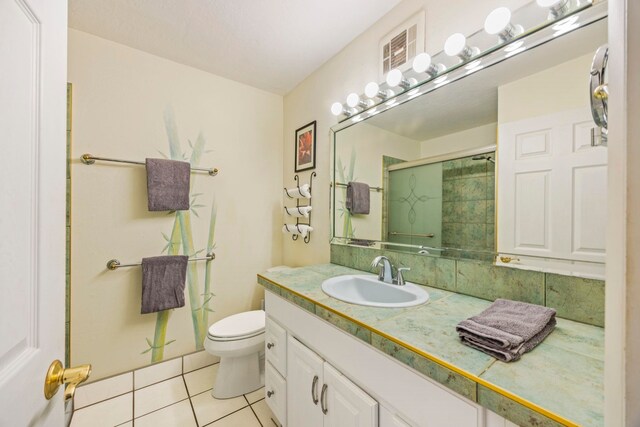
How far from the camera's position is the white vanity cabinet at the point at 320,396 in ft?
2.75

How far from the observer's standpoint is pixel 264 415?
1.53 meters

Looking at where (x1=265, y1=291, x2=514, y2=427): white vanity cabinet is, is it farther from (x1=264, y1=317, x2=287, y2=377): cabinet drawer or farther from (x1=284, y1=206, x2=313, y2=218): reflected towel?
(x1=284, y1=206, x2=313, y2=218): reflected towel

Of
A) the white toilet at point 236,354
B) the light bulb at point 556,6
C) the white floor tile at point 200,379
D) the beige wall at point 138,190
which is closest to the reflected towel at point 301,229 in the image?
the beige wall at point 138,190

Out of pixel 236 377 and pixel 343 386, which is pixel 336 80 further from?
pixel 236 377

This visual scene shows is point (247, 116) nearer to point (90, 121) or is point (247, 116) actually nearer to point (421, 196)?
point (90, 121)

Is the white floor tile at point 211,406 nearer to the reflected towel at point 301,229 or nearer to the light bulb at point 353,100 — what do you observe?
the reflected towel at point 301,229

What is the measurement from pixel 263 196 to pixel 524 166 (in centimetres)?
188

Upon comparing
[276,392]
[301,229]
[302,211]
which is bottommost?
[276,392]

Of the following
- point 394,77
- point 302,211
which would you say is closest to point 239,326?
point 302,211

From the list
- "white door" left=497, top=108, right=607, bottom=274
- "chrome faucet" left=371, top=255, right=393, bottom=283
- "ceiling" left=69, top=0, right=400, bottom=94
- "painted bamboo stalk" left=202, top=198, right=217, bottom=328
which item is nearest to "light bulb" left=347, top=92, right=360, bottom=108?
"ceiling" left=69, top=0, right=400, bottom=94

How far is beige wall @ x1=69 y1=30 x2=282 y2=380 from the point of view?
63.2 inches

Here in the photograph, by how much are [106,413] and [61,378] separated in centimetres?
156

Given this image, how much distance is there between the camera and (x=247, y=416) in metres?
1.53

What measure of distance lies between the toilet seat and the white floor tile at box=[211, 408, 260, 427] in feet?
1.39
